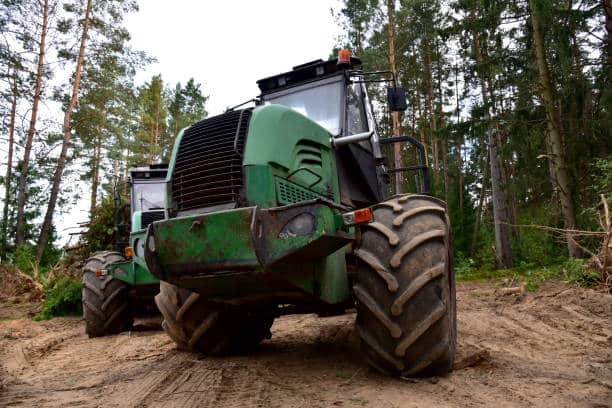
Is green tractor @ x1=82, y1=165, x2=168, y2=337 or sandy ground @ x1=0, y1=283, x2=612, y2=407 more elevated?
green tractor @ x1=82, y1=165, x2=168, y2=337

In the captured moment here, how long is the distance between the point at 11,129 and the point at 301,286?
70.3ft

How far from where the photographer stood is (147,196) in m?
8.76

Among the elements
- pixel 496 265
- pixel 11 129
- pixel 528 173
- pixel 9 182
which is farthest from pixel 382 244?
pixel 9 182

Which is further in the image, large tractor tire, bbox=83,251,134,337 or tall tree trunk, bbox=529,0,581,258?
tall tree trunk, bbox=529,0,581,258

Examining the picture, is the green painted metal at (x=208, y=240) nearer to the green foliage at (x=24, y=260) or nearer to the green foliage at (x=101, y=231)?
the green foliage at (x=101, y=231)

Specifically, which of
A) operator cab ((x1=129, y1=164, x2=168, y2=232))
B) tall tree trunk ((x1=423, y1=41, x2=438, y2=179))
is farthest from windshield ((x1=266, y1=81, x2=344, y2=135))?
tall tree trunk ((x1=423, y1=41, x2=438, y2=179))

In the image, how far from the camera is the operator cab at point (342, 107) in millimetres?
4559

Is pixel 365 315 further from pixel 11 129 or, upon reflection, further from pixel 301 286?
pixel 11 129

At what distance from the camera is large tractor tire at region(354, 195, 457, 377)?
2996 mm

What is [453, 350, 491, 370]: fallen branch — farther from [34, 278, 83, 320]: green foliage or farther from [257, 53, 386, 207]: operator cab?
[34, 278, 83, 320]: green foliage

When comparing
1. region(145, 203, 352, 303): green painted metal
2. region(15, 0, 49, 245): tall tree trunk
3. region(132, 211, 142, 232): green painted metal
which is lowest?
region(145, 203, 352, 303): green painted metal

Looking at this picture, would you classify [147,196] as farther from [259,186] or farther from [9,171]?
[9,171]

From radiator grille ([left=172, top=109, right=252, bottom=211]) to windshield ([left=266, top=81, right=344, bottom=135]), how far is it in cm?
130

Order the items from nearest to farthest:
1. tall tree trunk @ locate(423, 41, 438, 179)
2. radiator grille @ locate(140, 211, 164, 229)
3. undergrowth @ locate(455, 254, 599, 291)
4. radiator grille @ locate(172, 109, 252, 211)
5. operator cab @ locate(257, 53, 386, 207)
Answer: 1. radiator grille @ locate(172, 109, 252, 211)
2. operator cab @ locate(257, 53, 386, 207)
3. undergrowth @ locate(455, 254, 599, 291)
4. radiator grille @ locate(140, 211, 164, 229)
5. tall tree trunk @ locate(423, 41, 438, 179)
